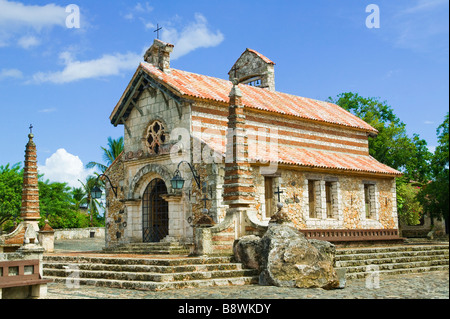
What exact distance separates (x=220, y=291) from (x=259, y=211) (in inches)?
313

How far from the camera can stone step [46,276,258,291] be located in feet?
37.6

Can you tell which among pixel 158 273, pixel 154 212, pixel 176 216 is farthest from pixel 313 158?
pixel 158 273

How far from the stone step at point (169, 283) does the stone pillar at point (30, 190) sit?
9.42 metres

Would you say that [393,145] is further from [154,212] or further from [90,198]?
[90,198]

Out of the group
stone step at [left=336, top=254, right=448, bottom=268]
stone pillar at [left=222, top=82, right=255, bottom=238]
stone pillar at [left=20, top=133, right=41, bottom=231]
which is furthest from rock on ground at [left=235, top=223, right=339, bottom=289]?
stone pillar at [left=20, top=133, right=41, bottom=231]

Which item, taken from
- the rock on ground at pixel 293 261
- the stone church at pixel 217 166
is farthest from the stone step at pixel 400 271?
the stone church at pixel 217 166

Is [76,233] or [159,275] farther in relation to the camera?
[76,233]

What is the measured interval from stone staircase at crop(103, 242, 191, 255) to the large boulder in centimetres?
624

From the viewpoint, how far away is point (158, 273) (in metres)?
12.3

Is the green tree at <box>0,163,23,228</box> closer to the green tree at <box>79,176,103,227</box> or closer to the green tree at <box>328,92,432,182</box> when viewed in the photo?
the green tree at <box>79,176,103,227</box>

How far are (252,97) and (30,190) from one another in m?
10.2
